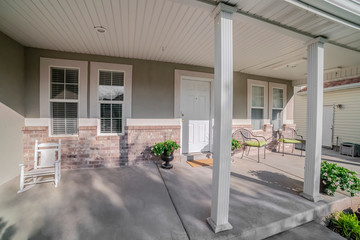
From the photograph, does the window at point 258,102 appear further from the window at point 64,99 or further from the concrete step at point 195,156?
the window at point 64,99

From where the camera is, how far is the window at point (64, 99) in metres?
3.36

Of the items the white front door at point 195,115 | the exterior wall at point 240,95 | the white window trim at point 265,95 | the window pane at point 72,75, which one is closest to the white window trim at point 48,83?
the window pane at point 72,75

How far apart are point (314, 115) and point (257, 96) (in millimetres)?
2895

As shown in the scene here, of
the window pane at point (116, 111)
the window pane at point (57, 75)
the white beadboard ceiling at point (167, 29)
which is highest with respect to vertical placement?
the white beadboard ceiling at point (167, 29)

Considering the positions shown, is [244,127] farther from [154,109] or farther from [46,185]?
[46,185]

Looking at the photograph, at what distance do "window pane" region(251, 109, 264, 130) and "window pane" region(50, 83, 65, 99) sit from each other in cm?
533

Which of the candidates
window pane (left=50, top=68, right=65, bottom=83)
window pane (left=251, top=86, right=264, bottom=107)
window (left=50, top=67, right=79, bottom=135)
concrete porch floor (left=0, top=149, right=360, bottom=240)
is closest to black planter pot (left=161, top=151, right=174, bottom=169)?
concrete porch floor (left=0, top=149, right=360, bottom=240)

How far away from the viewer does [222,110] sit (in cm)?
165

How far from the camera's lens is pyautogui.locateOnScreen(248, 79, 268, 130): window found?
4969 millimetres

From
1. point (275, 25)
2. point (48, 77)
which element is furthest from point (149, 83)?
point (275, 25)

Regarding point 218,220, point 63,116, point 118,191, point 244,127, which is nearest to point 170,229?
point 218,220

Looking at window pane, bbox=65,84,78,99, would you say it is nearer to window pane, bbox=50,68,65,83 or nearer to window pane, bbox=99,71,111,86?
window pane, bbox=50,68,65,83

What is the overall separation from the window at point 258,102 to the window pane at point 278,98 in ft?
1.48

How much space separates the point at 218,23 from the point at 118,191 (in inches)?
109
